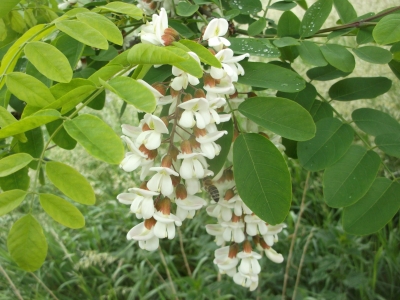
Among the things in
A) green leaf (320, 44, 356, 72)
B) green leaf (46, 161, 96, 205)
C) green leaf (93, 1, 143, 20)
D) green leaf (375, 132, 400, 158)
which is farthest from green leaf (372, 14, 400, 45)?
green leaf (46, 161, 96, 205)

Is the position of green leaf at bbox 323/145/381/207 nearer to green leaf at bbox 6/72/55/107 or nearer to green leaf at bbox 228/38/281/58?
green leaf at bbox 228/38/281/58

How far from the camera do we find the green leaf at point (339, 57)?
2.25 feet

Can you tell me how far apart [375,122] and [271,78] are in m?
0.27

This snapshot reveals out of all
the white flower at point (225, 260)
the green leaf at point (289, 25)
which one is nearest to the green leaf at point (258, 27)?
the green leaf at point (289, 25)

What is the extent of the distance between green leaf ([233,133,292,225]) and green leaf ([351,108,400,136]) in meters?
0.31

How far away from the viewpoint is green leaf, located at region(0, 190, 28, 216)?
1.72 feet

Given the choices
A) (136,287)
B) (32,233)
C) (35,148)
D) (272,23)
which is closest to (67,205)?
(32,233)

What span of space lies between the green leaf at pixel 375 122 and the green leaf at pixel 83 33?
1.63 ft

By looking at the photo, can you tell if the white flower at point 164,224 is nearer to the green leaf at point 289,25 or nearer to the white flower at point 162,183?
the white flower at point 162,183

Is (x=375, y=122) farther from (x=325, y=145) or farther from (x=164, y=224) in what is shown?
(x=164, y=224)

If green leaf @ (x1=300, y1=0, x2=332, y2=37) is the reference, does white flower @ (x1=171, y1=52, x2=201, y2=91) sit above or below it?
above

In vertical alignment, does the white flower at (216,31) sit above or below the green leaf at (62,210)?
above

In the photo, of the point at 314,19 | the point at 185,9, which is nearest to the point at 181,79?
the point at 185,9

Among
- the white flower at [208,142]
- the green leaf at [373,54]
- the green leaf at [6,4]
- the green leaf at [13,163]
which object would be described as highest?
the green leaf at [6,4]
